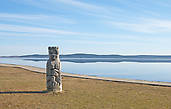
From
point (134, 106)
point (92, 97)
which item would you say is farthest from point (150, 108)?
point (92, 97)

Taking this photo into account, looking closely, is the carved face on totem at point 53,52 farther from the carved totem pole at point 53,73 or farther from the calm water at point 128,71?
the calm water at point 128,71

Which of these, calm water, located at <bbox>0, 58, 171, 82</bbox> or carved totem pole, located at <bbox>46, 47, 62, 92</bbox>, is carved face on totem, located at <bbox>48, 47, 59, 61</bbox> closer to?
carved totem pole, located at <bbox>46, 47, 62, 92</bbox>

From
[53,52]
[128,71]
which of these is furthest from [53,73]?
[128,71]

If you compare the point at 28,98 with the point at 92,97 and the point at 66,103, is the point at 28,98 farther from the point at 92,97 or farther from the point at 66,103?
the point at 92,97

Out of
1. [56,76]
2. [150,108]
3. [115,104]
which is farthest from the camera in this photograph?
[56,76]

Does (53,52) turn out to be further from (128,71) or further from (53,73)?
(128,71)

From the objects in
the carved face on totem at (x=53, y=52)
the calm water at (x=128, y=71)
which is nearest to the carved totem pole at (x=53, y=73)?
the carved face on totem at (x=53, y=52)

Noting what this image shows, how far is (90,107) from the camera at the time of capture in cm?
1368

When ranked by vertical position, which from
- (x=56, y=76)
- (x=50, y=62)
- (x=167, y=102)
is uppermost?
(x=50, y=62)

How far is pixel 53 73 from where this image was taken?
19250 millimetres

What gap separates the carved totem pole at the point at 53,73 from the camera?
19.0 metres

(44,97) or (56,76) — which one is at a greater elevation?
(56,76)

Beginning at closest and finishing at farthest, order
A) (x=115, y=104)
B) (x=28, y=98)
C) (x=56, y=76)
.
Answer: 1. (x=115, y=104)
2. (x=28, y=98)
3. (x=56, y=76)

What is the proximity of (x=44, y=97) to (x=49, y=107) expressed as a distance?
3277 millimetres
